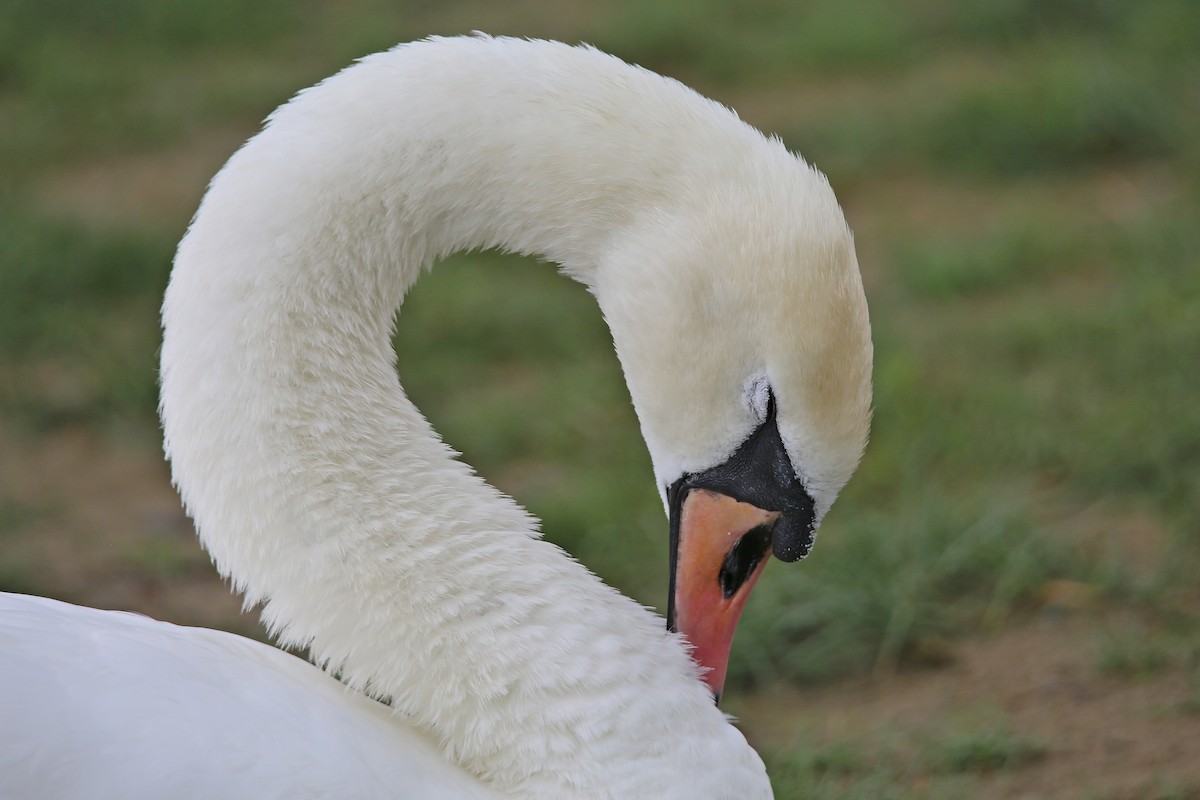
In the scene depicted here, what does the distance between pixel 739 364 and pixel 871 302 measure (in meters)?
3.44

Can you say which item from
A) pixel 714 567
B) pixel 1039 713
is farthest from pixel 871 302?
pixel 714 567

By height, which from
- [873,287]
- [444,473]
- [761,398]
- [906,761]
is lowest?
[906,761]

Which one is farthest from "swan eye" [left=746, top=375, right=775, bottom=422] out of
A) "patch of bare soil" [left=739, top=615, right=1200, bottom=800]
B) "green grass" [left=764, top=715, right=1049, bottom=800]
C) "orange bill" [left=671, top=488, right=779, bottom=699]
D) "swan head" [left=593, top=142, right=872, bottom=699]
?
"patch of bare soil" [left=739, top=615, right=1200, bottom=800]

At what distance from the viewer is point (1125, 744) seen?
129 inches

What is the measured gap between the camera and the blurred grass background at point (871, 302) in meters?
3.94

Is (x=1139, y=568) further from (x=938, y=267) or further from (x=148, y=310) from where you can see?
A: (x=148, y=310)

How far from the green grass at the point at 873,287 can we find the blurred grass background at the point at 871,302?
1 centimetres

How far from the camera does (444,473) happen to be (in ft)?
8.25

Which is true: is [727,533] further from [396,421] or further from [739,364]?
[396,421]

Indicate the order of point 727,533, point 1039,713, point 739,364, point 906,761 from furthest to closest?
1. point 1039,713
2. point 906,761
3. point 727,533
4. point 739,364

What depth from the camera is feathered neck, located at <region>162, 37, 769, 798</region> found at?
7.61ft

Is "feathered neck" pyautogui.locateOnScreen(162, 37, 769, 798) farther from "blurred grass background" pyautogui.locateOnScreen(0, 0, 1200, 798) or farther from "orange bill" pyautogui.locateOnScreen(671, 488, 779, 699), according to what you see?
"blurred grass background" pyautogui.locateOnScreen(0, 0, 1200, 798)

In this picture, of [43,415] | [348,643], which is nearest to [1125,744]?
[348,643]

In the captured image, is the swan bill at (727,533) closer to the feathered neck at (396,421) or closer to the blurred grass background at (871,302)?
the feathered neck at (396,421)
